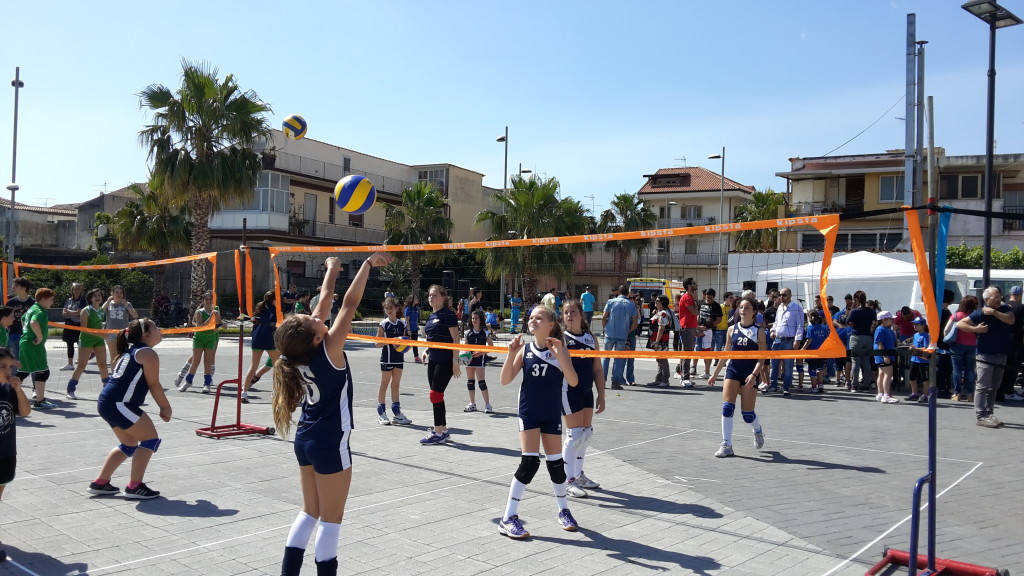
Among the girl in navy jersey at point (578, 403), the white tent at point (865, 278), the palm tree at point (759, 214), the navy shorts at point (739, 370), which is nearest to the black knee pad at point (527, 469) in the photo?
the girl in navy jersey at point (578, 403)

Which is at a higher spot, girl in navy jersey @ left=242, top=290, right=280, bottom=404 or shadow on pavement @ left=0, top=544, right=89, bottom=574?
girl in navy jersey @ left=242, top=290, right=280, bottom=404

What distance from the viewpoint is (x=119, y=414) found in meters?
6.39

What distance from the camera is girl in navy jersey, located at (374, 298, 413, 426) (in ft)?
33.9

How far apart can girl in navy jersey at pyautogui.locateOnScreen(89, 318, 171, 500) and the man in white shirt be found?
1101cm

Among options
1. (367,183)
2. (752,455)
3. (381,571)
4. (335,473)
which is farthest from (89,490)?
(752,455)

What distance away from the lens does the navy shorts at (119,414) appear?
6395mm

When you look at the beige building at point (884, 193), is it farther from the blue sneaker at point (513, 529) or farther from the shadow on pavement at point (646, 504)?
the blue sneaker at point (513, 529)

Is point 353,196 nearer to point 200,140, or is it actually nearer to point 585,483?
point 585,483

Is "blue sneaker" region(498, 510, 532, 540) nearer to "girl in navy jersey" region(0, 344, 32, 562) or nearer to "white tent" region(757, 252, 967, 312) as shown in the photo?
"girl in navy jersey" region(0, 344, 32, 562)

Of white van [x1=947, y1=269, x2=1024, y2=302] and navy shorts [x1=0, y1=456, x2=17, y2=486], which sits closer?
navy shorts [x1=0, y1=456, x2=17, y2=486]

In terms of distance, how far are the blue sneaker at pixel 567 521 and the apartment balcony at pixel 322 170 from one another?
36.5 m

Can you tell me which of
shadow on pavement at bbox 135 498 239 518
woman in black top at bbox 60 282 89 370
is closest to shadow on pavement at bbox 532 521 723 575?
shadow on pavement at bbox 135 498 239 518

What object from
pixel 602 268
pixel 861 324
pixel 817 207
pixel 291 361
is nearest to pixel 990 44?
pixel 861 324

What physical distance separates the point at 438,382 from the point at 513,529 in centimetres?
399
